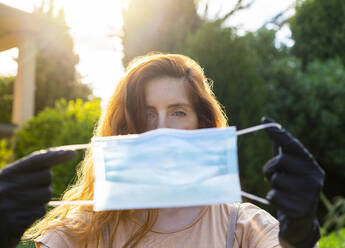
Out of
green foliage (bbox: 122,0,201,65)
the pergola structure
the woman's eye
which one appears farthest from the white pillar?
the woman's eye

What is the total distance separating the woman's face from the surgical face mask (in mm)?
365

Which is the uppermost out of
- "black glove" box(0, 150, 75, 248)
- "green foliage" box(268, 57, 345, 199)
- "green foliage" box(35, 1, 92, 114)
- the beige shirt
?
"green foliage" box(35, 1, 92, 114)

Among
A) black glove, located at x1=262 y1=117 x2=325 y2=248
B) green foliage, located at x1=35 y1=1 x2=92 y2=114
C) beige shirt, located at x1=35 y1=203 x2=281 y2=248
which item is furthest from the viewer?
green foliage, located at x1=35 y1=1 x2=92 y2=114

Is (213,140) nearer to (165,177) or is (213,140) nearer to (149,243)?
(165,177)

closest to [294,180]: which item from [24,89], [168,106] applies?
[168,106]

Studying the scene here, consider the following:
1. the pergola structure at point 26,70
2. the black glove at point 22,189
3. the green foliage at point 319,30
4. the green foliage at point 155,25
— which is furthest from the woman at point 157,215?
the green foliage at point 319,30

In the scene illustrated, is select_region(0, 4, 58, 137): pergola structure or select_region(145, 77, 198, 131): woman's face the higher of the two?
select_region(0, 4, 58, 137): pergola structure

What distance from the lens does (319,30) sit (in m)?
20.0

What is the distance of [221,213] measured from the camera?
7.25ft

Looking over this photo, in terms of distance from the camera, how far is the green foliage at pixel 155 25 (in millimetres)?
12195

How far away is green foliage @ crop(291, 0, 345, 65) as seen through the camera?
1984cm

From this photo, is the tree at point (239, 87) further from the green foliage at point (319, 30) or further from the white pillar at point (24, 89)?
the green foliage at point (319, 30)

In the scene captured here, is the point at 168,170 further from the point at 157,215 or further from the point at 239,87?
the point at 239,87

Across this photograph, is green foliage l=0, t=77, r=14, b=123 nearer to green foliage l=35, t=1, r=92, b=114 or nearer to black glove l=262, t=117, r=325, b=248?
green foliage l=35, t=1, r=92, b=114
